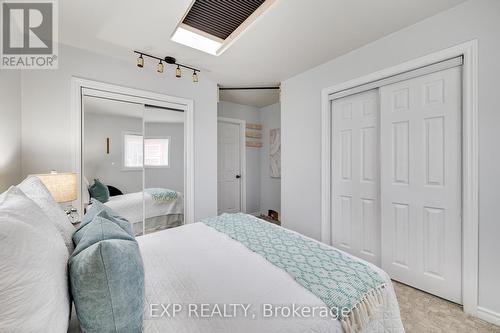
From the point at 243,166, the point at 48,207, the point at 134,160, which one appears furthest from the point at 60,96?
the point at 243,166

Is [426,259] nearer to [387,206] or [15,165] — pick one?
[387,206]

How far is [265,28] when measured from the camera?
6.61ft

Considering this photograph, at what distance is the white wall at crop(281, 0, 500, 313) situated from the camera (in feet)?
5.30

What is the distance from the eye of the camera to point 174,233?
5.81ft

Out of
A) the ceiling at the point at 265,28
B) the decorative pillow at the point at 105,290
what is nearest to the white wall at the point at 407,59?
the ceiling at the point at 265,28

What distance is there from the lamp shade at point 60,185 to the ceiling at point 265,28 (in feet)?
4.51

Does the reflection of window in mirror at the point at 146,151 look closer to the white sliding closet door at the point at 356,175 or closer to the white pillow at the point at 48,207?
the white pillow at the point at 48,207

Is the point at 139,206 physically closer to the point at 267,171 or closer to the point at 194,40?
the point at 194,40

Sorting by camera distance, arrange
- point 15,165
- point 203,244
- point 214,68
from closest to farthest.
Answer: point 203,244 → point 15,165 → point 214,68

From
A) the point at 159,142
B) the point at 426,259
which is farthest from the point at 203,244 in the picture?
the point at 426,259

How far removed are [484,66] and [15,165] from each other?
3972 millimetres

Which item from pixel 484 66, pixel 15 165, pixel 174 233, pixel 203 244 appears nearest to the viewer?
pixel 203 244

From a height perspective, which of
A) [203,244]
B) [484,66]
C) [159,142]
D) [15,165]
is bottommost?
[203,244]

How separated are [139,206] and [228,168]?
79.8 inches
